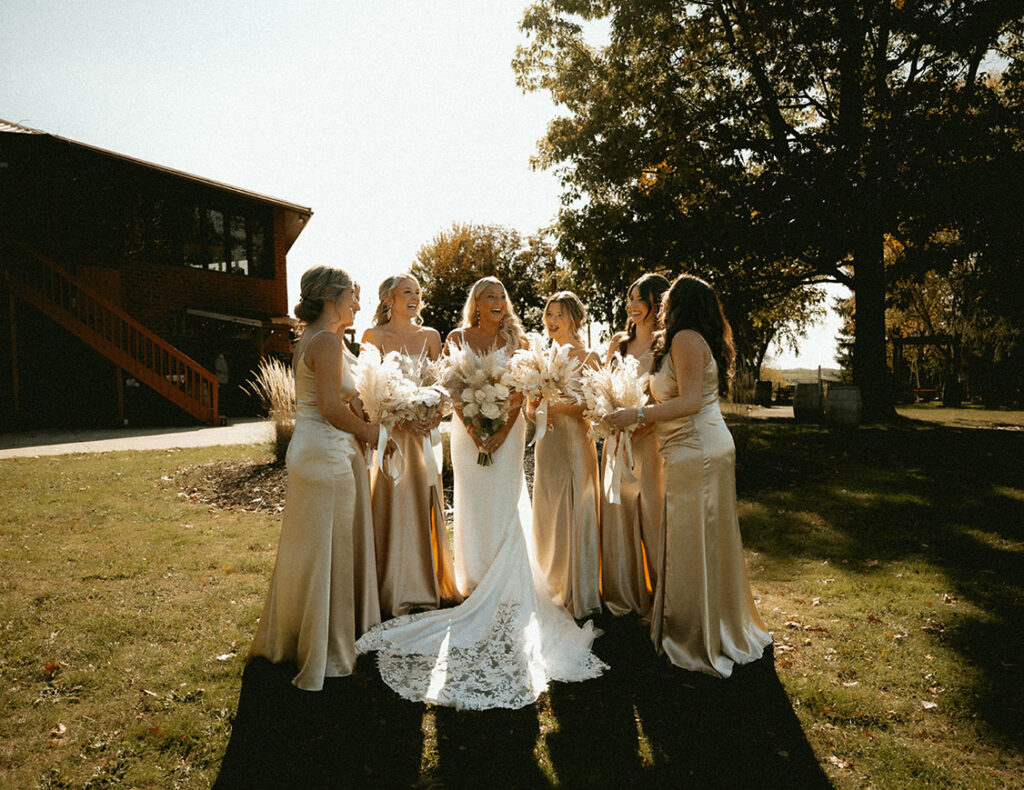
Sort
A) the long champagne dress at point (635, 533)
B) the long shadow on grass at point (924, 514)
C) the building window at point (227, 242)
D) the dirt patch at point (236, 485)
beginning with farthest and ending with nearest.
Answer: the building window at point (227, 242), the dirt patch at point (236, 485), the long champagne dress at point (635, 533), the long shadow on grass at point (924, 514)

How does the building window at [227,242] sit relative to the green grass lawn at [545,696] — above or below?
above

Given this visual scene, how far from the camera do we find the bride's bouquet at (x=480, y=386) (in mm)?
5176

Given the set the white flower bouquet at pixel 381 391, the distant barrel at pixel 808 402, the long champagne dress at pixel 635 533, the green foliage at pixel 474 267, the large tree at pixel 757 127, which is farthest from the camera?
the green foliage at pixel 474 267

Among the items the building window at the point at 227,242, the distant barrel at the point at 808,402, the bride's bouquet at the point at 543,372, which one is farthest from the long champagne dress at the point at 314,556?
the building window at the point at 227,242

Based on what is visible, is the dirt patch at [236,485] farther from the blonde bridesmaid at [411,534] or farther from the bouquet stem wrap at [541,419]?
the bouquet stem wrap at [541,419]

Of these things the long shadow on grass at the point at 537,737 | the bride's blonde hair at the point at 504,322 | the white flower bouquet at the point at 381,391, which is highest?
the bride's blonde hair at the point at 504,322

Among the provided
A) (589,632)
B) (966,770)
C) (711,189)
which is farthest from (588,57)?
(966,770)

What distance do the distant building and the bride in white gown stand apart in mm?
15379

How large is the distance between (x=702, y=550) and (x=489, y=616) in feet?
5.63

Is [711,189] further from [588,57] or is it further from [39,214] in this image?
[39,214]

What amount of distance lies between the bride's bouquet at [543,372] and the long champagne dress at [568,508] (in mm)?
473

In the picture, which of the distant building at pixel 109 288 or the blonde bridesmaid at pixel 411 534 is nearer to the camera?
the blonde bridesmaid at pixel 411 534

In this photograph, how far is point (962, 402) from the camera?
115ft

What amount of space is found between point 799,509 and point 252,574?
7409mm
